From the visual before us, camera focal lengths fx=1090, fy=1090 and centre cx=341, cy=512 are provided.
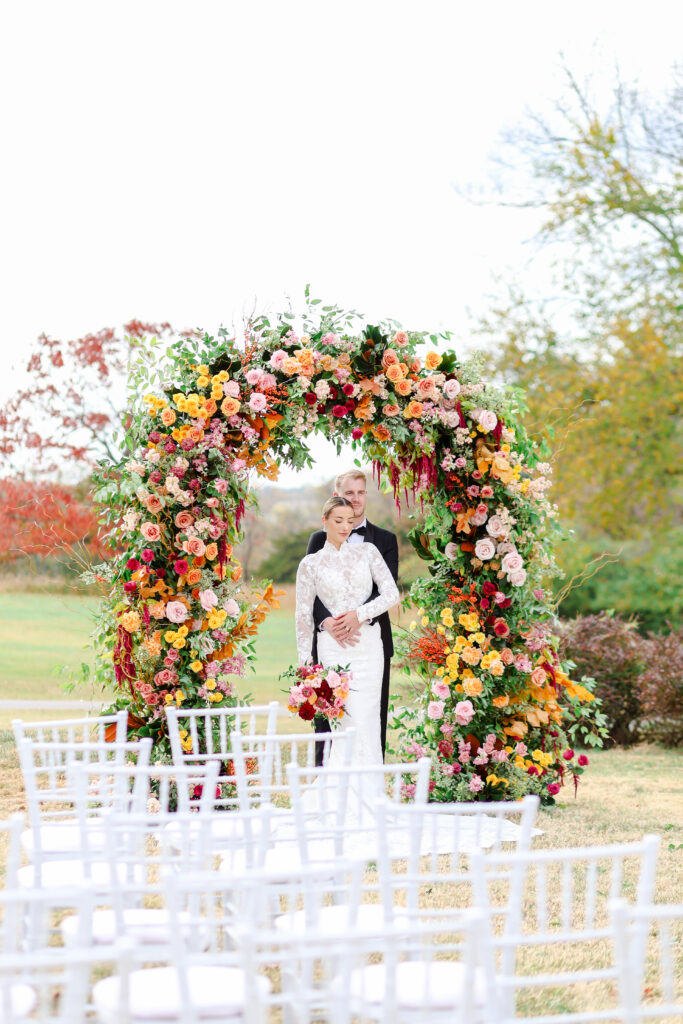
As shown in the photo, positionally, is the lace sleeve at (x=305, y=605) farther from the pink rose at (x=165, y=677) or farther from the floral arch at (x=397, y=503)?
the pink rose at (x=165, y=677)

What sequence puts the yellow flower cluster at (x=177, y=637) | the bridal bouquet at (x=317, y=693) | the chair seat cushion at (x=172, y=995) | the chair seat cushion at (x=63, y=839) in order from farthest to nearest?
the yellow flower cluster at (x=177, y=637) < the bridal bouquet at (x=317, y=693) < the chair seat cushion at (x=63, y=839) < the chair seat cushion at (x=172, y=995)

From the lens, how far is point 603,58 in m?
16.8

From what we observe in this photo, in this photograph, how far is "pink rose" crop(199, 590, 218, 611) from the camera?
257 inches

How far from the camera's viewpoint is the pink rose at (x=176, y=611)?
646cm

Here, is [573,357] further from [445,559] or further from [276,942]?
[276,942]

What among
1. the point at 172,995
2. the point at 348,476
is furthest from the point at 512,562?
the point at 172,995

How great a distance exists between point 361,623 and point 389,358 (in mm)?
1621

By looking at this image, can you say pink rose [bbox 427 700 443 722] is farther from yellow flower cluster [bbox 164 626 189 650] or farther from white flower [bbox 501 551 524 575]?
yellow flower cluster [bbox 164 626 189 650]

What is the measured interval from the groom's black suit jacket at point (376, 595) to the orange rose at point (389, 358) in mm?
1054

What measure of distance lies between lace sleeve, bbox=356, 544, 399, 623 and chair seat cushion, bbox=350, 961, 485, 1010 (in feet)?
11.5

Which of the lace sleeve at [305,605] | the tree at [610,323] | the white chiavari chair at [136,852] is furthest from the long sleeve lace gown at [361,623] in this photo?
the tree at [610,323]

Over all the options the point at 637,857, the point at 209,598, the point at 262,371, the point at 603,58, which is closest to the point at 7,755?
the point at 209,598

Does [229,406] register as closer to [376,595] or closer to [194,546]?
[194,546]

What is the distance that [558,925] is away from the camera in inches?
192
